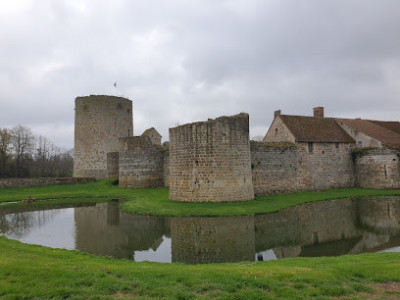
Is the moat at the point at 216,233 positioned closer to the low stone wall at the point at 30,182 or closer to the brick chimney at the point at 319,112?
the low stone wall at the point at 30,182

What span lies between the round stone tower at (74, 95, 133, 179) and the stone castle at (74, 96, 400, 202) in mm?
145

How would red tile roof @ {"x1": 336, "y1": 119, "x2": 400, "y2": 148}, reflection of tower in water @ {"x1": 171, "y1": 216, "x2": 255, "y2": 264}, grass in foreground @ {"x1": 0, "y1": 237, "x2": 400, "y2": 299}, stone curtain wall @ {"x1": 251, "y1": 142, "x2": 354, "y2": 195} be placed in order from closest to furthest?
1. grass in foreground @ {"x1": 0, "y1": 237, "x2": 400, "y2": 299}
2. reflection of tower in water @ {"x1": 171, "y1": 216, "x2": 255, "y2": 264}
3. stone curtain wall @ {"x1": 251, "y1": 142, "x2": 354, "y2": 195}
4. red tile roof @ {"x1": 336, "y1": 119, "x2": 400, "y2": 148}

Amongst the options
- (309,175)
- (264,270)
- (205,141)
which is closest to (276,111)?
(309,175)

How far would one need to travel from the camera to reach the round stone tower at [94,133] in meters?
41.4

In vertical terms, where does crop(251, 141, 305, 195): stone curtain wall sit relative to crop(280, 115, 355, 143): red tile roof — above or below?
below

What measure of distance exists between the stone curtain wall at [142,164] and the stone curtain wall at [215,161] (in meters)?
10.4

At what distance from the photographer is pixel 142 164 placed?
102ft

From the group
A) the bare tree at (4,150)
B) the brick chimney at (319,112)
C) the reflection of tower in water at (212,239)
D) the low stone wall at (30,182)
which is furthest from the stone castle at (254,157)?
the bare tree at (4,150)

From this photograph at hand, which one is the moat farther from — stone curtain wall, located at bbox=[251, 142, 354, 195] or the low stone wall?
the low stone wall

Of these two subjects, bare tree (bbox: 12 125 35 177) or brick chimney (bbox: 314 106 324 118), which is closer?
brick chimney (bbox: 314 106 324 118)

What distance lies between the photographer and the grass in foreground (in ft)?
18.5

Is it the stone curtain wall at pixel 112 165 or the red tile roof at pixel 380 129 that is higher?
the red tile roof at pixel 380 129

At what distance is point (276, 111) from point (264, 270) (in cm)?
2850

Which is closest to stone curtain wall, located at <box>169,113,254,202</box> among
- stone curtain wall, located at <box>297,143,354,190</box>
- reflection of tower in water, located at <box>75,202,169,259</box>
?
reflection of tower in water, located at <box>75,202,169,259</box>
